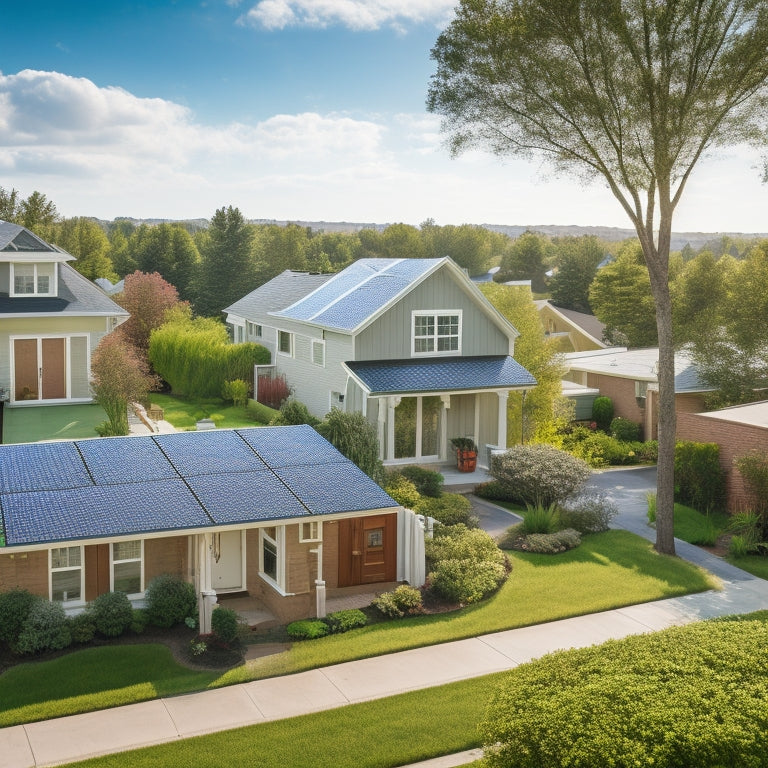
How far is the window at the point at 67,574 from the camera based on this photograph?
16.9 m

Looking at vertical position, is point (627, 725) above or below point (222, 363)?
below

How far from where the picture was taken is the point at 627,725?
10727mm

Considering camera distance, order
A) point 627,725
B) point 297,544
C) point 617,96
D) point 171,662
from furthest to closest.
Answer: point 617,96, point 297,544, point 171,662, point 627,725

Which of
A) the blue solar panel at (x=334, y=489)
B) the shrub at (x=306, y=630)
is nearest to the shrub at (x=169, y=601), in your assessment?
the shrub at (x=306, y=630)

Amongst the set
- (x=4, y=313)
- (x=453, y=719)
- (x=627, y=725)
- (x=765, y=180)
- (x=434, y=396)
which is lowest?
(x=453, y=719)

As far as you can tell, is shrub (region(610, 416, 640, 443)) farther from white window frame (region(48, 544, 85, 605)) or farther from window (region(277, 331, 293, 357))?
white window frame (region(48, 544, 85, 605))

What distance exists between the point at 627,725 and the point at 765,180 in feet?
55.1

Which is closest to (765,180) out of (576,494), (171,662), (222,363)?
(576,494)

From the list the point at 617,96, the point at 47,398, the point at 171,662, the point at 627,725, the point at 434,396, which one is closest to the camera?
the point at 627,725

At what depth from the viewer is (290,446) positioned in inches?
829

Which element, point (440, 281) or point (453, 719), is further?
point (440, 281)

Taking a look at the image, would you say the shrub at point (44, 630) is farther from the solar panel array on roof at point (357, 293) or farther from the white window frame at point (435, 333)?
the white window frame at point (435, 333)

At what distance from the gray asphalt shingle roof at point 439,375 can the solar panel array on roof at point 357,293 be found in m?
1.67

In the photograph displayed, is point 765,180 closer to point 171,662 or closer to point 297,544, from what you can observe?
point 297,544
